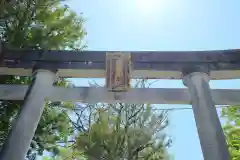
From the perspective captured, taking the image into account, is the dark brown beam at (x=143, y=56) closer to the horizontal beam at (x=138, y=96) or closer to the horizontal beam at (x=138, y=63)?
the horizontal beam at (x=138, y=63)

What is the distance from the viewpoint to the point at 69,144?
7.53 metres

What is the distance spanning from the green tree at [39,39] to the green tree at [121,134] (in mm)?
623

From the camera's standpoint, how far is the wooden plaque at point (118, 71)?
487 centimetres

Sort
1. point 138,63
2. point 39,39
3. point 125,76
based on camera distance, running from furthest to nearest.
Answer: point 39,39 → point 138,63 → point 125,76

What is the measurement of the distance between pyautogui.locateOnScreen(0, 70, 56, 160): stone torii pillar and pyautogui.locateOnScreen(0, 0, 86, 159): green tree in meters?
1.71

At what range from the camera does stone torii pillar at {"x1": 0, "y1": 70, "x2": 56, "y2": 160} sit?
3.82 meters

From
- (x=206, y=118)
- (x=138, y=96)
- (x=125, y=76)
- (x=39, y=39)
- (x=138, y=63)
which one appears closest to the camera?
(x=206, y=118)

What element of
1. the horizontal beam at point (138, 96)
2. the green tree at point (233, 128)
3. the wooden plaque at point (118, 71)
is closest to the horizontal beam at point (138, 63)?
the wooden plaque at point (118, 71)

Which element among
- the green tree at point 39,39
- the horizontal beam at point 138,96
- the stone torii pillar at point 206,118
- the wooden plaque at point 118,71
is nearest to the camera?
the stone torii pillar at point 206,118

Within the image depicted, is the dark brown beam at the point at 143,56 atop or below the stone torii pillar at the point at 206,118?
atop

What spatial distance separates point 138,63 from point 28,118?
2100mm

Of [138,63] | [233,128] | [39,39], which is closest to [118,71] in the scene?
[138,63]

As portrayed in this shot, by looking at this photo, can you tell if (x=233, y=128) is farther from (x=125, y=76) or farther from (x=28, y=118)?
(x=28, y=118)

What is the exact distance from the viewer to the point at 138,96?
188 inches
